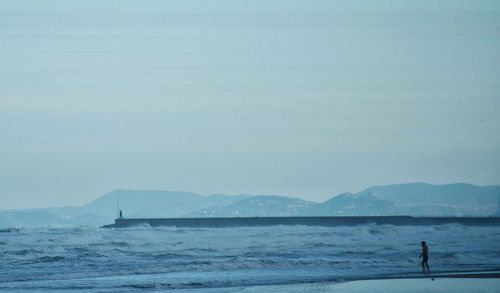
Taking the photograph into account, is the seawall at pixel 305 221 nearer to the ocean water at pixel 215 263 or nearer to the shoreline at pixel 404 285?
the ocean water at pixel 215 263

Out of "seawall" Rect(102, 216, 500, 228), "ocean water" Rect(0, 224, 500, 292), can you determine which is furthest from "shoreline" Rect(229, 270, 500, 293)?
"seawall" Rect(102, 216, 500, 228)

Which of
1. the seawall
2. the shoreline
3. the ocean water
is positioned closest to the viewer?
the shoreline

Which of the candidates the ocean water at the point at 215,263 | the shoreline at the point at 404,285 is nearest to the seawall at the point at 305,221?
the ocean water at the point at 215,263

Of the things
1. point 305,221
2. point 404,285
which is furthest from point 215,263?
point 305,221

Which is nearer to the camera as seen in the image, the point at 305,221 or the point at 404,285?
the point at 404,285

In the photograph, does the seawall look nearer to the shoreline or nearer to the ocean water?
the ocean water

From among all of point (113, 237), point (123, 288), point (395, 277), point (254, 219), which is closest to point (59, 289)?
point (123, 288)

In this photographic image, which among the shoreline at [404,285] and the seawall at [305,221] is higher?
the seawall at [305,221]

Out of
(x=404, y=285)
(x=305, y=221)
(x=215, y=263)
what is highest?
(x=305, y=221)

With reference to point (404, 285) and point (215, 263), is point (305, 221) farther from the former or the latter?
point (404, 285)

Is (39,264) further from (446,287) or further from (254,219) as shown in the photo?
(254,219)

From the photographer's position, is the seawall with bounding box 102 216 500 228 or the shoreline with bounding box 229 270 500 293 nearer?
the shoreline with bounding box 229 270 500 293

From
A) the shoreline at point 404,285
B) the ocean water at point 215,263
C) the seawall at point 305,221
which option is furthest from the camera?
the seawall at point 305,221

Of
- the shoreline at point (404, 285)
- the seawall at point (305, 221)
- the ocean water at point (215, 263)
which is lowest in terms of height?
the shoreline at point (404, 285)
